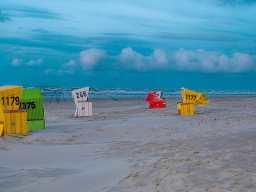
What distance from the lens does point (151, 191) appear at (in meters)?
3.46

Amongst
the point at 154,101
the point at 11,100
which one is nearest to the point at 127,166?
the point at 11,100

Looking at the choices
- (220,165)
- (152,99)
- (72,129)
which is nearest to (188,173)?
(220,165)

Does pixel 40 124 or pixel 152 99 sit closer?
pixel 40 124

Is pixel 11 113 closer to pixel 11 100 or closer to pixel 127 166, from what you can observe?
pixel 11 100

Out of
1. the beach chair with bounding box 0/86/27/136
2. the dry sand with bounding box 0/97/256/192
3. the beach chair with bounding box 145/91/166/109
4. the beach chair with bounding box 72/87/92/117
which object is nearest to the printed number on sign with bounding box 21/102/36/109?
the beach chair with bounding box 0/86/27/136

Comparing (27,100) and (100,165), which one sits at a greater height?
(27,100)

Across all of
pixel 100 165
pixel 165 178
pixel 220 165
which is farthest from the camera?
pixel 100 165

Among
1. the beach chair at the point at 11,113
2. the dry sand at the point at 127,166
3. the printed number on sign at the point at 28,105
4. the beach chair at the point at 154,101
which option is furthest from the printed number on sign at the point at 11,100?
the beach chair at the point at 154,101

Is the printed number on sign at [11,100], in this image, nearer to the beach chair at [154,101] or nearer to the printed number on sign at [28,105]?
the printed number on sign at [28,105]

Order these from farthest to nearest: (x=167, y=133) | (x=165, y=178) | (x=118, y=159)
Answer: (x=167, y=133)
(x=118, y=159)
(x=165, y=178)

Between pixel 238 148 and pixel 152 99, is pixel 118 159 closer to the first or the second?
pixel 238 148

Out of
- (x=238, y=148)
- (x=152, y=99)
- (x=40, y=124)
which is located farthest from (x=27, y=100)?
(x=152, y=99)

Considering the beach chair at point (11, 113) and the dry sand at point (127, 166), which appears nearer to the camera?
the dry sand at point (127, 166)

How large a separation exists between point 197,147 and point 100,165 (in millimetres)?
2293
